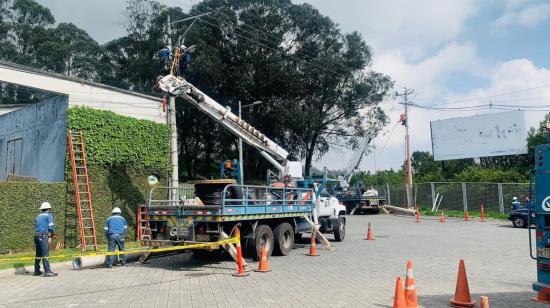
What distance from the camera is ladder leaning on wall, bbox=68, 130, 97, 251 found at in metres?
16.0

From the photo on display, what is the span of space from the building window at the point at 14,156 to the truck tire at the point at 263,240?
12663mm

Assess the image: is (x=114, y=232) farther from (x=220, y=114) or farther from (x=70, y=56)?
(x=70, y=56)

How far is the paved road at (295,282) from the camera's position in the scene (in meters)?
8.41

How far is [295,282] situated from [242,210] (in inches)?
117

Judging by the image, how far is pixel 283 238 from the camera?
14.5 metres

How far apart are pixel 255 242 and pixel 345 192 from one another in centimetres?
2487

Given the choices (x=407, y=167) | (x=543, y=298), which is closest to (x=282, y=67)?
(x=407, y=167)

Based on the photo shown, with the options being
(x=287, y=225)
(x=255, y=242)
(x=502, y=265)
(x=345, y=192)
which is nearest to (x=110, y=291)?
(x=255, y=242)

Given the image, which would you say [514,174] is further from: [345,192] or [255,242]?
[255,242]

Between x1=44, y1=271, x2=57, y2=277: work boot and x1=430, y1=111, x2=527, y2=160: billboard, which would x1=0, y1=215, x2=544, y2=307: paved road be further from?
x1=430, y1=111, x2=527, y2=160: billboard

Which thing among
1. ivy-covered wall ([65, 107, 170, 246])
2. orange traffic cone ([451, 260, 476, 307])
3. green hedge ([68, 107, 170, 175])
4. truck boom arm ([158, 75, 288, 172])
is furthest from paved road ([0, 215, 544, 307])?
green hedge ([68, 107, 170, 175])

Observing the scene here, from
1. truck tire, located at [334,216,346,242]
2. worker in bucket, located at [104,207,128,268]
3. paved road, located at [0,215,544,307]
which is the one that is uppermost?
worker in bucket, located at [104,207,128,268]

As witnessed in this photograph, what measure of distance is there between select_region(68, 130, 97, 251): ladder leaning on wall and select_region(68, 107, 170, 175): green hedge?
0.30 meters

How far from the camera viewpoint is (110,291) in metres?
9.32
